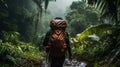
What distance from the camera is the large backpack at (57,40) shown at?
25.3 feet

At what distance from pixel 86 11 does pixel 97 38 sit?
494 inches

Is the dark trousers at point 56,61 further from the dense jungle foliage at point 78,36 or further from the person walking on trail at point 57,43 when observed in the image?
the dense jungle foliage at point 78,36

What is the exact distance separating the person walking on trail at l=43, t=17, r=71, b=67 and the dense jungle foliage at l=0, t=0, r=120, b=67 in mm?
2412

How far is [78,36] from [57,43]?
16.9ft

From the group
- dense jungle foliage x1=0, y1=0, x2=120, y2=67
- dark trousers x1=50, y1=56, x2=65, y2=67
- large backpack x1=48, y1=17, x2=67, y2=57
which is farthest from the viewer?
dense jungle foliage x1=0, y1=0, x2=120, y2=67

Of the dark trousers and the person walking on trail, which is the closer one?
the person walking on trail

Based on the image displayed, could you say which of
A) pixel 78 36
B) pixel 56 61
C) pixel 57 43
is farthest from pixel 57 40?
pixel 78 36

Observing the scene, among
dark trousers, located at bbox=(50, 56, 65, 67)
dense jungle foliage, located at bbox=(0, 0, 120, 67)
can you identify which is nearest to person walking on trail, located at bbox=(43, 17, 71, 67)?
dark trousers, located at bbox=(50, 56, 65, 67)

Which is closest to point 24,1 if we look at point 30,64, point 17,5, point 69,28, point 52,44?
point 17,5

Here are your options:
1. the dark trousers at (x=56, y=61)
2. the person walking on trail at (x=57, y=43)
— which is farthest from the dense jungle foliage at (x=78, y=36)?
the person walking on trail at (x=57, y=43)

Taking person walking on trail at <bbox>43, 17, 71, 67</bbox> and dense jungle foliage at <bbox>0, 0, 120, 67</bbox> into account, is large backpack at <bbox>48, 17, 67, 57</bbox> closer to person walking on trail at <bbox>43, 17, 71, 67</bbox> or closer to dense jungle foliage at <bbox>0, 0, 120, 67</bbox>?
person walking on trail at <bbox>43, 17, 71, 67</bbox>

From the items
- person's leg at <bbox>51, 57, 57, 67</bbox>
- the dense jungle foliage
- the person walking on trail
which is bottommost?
the dense jungle foliage

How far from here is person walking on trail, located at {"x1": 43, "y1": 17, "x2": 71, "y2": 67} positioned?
7730 mm

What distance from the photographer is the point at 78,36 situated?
41.9 ft
